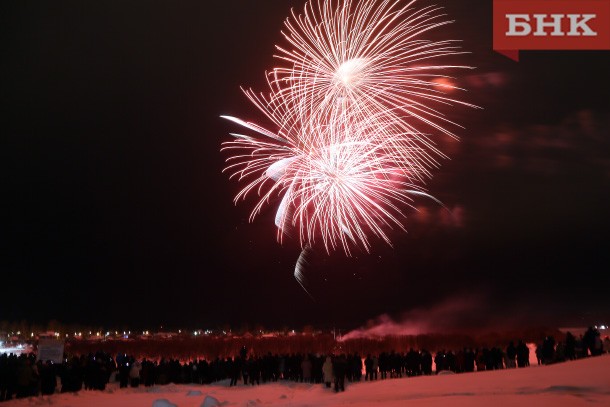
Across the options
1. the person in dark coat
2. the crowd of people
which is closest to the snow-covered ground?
the person in dark coat

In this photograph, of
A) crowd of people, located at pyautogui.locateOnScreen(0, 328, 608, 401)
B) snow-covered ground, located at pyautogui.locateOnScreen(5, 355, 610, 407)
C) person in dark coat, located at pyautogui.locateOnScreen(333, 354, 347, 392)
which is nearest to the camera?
snow-covered ground, located at pyautogui.locateOnScreen(5, 355, 610, 407)

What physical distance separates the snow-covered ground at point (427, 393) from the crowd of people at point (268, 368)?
0.53 m

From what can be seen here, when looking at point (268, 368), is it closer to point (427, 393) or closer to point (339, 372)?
point (339, 372)

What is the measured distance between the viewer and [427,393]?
1325cm

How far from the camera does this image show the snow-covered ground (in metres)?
11.4

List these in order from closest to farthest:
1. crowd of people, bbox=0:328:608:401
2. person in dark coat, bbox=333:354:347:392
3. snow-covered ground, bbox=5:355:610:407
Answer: snow-covered ground, bbox=5:355:610:407 → crowd of people, bbox=0:328:608:401 → person in dark coat, bbox=333:354:347:392

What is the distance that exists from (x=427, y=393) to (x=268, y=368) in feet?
27.2

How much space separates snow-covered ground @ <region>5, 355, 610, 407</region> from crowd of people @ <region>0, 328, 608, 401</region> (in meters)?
0.53

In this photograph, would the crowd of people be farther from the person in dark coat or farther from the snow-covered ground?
the snow-covered ground

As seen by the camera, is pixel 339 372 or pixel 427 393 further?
pixel 339 372

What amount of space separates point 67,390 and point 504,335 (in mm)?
25007

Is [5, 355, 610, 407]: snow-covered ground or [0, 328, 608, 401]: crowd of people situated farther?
[0, 328, 608, 401]: crowd of people

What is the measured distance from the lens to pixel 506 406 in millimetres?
10781

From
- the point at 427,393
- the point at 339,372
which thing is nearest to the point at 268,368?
the point at 339,372
